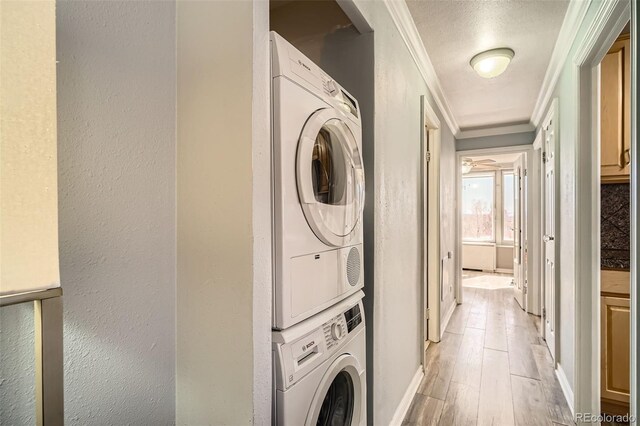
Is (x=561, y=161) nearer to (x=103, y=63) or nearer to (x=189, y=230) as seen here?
(x=189, y=230)

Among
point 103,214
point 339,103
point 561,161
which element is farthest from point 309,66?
point 561,161

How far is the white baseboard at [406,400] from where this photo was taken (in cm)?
192

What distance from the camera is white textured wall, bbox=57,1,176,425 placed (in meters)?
0.75

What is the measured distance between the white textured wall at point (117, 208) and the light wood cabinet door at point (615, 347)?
2.45m

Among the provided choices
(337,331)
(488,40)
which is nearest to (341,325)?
(337,331)

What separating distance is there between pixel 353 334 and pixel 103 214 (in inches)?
39.3

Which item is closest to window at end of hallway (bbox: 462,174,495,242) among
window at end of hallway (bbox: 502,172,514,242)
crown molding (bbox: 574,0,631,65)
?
window at end of hallway (bbox: 502,172,514,242)

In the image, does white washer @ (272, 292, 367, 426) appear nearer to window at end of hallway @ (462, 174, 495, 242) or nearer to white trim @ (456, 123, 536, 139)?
white trim @ (456, 123, 536, 139)

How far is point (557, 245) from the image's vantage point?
8.24 ft

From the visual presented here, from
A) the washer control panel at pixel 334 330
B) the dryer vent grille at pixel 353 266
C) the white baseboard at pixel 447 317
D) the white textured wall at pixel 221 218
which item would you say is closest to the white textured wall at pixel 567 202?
the white baseboard at pixel 447 317

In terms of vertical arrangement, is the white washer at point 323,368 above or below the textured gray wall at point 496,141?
below

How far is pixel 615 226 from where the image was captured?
76.2 inches

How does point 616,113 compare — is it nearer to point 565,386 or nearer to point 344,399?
point 565,386

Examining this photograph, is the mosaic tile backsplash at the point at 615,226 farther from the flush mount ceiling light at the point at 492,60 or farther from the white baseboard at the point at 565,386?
the flush mount ceiling light at the point at 492,60
